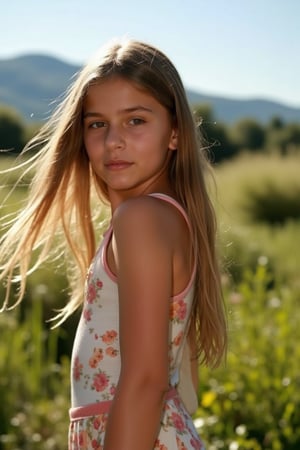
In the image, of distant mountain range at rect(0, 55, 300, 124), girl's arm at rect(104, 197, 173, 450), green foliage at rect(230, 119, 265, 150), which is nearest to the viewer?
girl's arm at rect(104, 197, 173, 450)

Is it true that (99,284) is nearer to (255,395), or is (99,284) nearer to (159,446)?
(159,446)

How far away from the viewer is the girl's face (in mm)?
1733

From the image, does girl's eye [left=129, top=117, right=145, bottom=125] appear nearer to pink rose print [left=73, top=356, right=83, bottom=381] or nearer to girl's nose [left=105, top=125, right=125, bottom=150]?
girl's nose [left=105, top=125, right=125, bottom=150]

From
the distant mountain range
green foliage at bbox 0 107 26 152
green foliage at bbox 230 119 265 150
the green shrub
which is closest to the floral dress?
the green shrub

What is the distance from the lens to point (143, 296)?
5.09 ft

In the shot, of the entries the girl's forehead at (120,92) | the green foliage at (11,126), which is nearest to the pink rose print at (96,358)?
the girl's forehead at (120,92)

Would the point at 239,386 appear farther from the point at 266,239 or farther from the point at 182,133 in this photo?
the point at 266,239

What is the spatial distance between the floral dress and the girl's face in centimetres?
10

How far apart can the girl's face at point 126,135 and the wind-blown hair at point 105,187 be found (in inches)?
0.8

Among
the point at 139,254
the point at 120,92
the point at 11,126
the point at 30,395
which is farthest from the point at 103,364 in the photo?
the point at 11,126

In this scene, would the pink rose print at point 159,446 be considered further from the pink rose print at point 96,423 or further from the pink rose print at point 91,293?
the pink rose print at point 91,293

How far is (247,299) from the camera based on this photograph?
442 cm

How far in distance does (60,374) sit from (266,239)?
5505mm

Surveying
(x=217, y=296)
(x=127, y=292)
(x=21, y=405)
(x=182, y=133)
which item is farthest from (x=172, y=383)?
(x=21, y=405)
